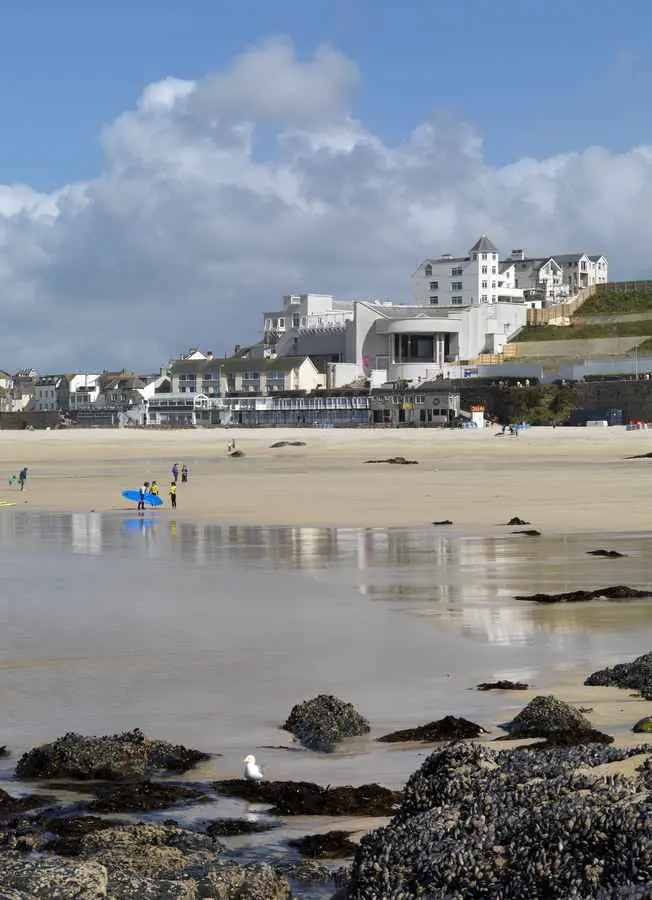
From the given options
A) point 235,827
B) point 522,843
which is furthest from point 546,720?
point 522,843

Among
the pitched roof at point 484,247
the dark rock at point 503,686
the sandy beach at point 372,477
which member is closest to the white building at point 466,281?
the pitched roof at point 484,247

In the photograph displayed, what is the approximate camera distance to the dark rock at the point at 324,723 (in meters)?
9.93

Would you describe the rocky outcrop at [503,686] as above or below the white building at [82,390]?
below

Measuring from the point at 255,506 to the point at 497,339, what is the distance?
106 meters

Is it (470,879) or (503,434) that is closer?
(470,879)

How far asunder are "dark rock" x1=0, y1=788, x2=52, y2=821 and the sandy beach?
68.7 feet

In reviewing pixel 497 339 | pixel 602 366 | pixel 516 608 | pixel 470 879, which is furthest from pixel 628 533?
pixel 497 339

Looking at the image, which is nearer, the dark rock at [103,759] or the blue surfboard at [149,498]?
the dark rock at [103,759]

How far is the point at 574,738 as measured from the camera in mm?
9305

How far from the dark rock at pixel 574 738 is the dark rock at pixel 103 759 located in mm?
2582

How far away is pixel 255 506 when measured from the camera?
36688mm

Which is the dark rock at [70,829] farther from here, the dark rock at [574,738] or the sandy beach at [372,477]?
the sandy beach at [372,477]

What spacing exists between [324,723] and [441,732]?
3.09ft

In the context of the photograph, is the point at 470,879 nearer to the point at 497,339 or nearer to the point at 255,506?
the point at 255,506
